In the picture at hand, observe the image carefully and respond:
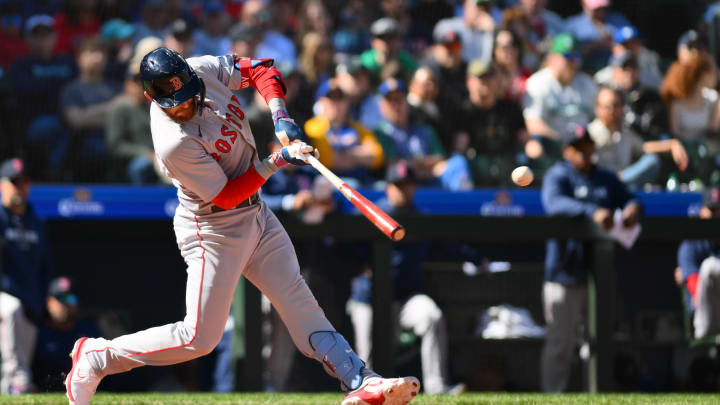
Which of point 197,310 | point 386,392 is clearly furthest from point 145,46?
point 386,392

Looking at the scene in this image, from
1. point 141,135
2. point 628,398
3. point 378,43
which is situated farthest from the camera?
point 378,43

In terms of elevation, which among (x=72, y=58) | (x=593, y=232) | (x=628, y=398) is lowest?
(x=628, y=398)

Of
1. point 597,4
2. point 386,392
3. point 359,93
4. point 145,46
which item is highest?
point 597,4

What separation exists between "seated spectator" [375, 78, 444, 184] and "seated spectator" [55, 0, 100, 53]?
243cm

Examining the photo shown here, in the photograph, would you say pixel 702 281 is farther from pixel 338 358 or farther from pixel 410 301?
pixel 338 358

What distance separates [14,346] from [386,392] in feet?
11.6

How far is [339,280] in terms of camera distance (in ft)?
22.0

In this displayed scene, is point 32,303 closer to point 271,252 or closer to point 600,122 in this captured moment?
point 271,252

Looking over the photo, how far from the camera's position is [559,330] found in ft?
21.7

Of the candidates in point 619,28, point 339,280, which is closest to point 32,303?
point 339,280

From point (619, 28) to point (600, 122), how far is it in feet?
4.83

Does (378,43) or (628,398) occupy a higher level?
(378,43)

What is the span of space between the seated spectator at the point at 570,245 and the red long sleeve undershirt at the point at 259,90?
9.45 feet

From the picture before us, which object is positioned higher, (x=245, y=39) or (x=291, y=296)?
(x=245, y=39)
